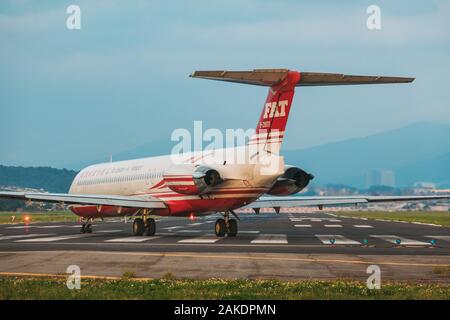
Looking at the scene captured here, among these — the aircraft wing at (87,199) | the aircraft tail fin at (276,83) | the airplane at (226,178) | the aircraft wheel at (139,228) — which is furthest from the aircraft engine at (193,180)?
the aircraft wheel at (139,228)

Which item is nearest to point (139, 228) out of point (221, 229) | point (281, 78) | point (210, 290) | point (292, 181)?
point (221, 229)

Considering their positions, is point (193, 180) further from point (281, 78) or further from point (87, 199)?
point (281, 78)

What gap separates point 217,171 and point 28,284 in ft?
64.9

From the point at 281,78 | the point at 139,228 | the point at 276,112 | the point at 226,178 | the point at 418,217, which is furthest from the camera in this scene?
the point at 418,217

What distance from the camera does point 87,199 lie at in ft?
129

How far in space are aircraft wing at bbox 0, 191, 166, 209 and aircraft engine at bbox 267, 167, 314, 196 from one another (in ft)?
23.4

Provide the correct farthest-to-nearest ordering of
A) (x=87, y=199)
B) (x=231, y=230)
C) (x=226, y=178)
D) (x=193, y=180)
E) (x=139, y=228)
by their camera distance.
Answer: (x=139, y=228) < (x=87, y=199) < (x=231, y=230) < (x=193, y=180) < (x=226, y=178)

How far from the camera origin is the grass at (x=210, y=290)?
14.8 meters

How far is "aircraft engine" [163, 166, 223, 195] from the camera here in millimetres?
36031

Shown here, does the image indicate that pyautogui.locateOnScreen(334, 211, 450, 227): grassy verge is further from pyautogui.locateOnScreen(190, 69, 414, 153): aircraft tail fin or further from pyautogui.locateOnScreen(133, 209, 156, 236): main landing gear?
pyautogui.locateOnScreen(190, 69, 414, 153): aircraft tail fin

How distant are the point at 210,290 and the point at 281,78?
17853 millimetres

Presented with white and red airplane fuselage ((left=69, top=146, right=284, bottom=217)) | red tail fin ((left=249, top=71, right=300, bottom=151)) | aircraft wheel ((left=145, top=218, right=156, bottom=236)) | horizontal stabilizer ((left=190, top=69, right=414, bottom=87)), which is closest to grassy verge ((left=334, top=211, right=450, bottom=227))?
white and red airplane fuselage ((left=69, top=146, right=284, bottom=217))

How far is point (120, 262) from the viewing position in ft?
73.8
